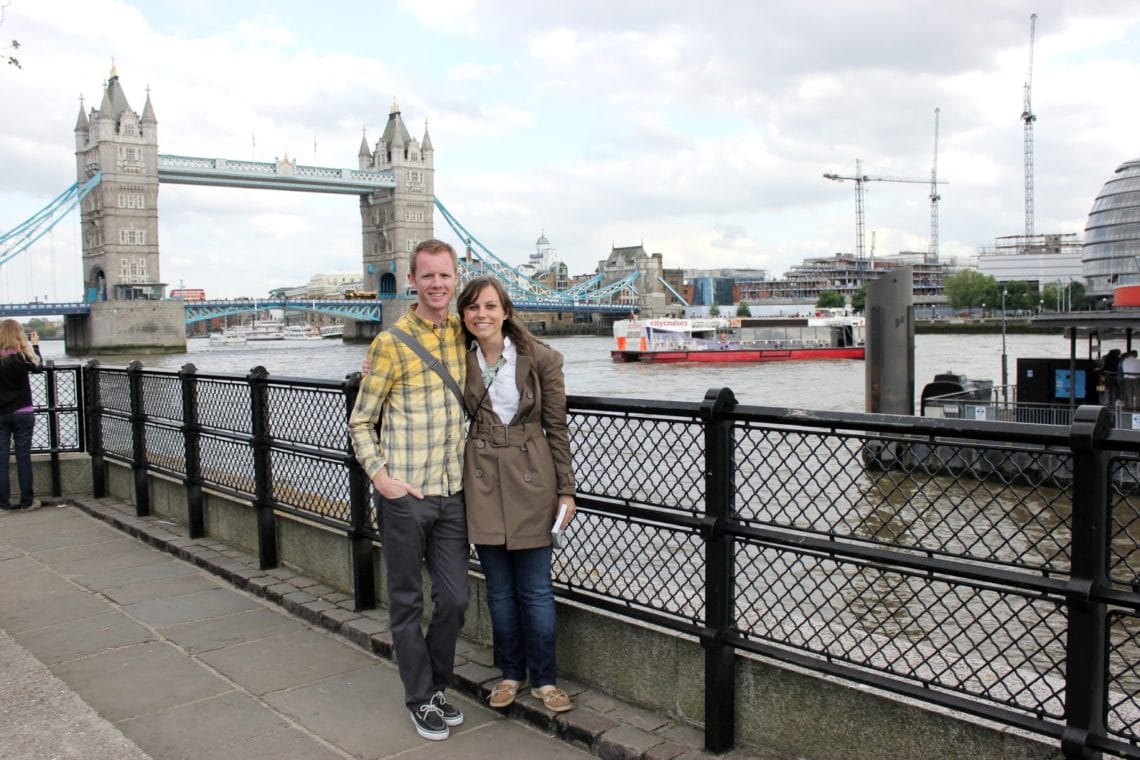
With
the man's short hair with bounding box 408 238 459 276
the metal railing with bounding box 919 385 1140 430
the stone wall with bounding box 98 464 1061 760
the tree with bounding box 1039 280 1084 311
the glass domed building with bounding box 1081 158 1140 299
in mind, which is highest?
the glass domed building with bounding box 1081 158 1140 299

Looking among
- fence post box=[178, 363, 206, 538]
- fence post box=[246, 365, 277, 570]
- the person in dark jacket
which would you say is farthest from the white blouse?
the person in dark jacket

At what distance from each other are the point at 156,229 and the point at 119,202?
3.71 m

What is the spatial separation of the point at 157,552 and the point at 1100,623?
17.8 feet

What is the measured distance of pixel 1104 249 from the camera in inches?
4540

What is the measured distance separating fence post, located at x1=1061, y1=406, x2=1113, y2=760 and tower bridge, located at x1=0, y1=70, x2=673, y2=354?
67928 mm

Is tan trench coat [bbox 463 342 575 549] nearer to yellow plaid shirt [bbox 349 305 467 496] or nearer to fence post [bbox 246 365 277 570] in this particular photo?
yellow plaid shirt [bbox 349 305 467 496]

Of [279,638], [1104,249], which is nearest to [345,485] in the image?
[279,638]

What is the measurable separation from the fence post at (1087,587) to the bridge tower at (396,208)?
3925 inches

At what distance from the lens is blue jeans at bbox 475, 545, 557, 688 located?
3449mm

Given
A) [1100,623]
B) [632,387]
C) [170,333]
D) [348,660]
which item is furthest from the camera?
[170,333]

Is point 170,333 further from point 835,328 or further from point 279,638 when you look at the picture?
point 279,638

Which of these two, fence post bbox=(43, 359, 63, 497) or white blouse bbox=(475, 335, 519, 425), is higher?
white blouse bbox=(475, 335, 519, 425)

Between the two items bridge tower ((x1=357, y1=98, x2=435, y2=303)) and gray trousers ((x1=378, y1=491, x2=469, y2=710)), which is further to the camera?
bridge tower ((x1=357, y1=98, x2=435, y2=303))

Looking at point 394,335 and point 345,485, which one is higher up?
point 394,335
